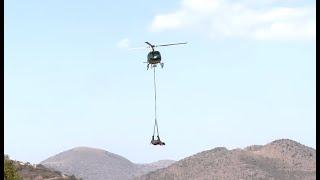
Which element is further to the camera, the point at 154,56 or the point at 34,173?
the point at 34,173

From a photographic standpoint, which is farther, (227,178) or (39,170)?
(227,178)

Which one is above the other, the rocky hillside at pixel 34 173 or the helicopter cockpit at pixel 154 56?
the rocky hillside at pixel 34 173

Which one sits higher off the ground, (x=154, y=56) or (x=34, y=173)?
(x=34, y=173)

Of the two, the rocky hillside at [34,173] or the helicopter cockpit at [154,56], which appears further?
the rocky hillside at [34,173]

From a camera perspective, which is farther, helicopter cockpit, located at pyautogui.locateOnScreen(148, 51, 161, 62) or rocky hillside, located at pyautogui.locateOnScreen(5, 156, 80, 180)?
rocky hillside, located at pyautogui.locateOnScreen(5, 156, 80, 180)

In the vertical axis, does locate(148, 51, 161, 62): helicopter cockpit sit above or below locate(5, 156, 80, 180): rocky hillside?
below
